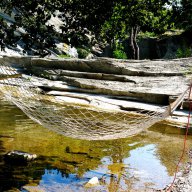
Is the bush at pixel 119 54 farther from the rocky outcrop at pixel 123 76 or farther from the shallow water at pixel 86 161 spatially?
the shallow water at pixel 86 161

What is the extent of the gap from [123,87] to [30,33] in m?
8.00

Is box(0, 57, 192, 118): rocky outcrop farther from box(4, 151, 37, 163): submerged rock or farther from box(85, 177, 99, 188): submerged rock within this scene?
box(85, 177, 99, 188): submerged rock

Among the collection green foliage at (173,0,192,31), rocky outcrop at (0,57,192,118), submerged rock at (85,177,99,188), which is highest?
green foliage at (173,0,192,31)

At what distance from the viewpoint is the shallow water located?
4.59 metres

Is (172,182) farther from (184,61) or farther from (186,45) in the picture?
(186,45)

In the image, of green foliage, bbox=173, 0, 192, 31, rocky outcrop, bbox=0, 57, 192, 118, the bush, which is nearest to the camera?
rocky outcrop, bbox=0, 57, 192, 118

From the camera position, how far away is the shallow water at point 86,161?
4586 mm

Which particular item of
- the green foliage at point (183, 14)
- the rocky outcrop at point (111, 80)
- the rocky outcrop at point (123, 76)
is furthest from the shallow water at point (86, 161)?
the green foliage at point (183, 14)

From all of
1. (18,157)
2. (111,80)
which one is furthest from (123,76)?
(18,157)

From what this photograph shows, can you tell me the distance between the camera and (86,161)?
17.9 feet

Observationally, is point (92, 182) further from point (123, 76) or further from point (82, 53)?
point (82, 53)

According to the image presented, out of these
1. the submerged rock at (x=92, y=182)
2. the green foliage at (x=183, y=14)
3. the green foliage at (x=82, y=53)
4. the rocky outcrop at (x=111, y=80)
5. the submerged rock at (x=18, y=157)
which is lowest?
the submerged rock at (x=92, y=182)

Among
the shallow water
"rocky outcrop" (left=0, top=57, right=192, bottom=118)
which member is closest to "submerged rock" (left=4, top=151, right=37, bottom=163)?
the shallow water

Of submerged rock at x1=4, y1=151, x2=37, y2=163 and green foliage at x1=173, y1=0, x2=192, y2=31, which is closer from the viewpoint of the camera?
submerged rock at x1=4, y1=151, x2=37, y2=163
